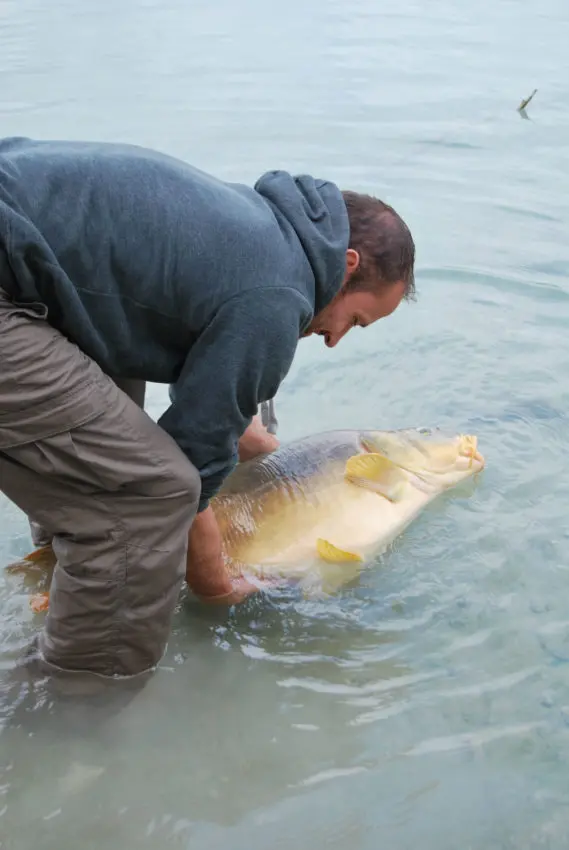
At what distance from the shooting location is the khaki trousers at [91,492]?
2.73 metres

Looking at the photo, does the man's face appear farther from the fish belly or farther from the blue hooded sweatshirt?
the fish belly

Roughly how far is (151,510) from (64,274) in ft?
2.59

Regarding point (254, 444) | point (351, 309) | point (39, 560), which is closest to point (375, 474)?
point (254, 444)

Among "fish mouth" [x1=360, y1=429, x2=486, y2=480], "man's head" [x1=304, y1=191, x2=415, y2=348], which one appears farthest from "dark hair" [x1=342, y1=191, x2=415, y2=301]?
"fish mouth" [x1=360, y1=429, x2=486, y2=480]

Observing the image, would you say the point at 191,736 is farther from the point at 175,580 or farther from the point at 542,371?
the point at 542,371

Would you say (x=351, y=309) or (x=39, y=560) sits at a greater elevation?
(x=351, y=309)

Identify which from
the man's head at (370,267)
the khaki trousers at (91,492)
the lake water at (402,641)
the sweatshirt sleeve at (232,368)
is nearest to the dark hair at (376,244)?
the man's head at (370,267)

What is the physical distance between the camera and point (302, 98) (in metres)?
10.9

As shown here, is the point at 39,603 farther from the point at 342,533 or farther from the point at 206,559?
the point at 342,533

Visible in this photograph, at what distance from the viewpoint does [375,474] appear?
4.09m

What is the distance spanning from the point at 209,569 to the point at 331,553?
55 centimetres

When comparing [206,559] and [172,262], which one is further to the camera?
[206,559]

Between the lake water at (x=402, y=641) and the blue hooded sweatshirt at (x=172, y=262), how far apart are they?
1087 millimetres

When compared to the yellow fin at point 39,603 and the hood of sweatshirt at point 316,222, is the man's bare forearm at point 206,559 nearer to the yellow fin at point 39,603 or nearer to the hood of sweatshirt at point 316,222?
the yellow fin at point 39,603
